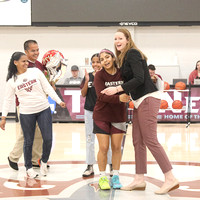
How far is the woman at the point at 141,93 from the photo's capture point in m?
4.38

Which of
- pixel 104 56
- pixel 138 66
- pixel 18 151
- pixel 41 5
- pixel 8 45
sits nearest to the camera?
pixel 138 66

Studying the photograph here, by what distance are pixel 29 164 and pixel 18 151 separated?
1.98 feet

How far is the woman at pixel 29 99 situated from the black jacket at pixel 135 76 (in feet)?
3.44

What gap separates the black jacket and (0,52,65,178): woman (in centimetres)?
105

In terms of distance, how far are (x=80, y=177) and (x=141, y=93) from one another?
58.1 inches

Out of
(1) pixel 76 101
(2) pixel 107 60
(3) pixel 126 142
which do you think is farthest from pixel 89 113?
(1) pixel 76 101

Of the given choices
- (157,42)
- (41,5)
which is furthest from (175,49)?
(41,5)

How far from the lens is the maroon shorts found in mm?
4738

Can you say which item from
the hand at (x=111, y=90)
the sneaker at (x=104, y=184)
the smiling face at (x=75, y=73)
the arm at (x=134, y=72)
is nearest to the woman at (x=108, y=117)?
the sneaker at (x=104, y=184)

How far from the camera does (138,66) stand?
14.4 ft

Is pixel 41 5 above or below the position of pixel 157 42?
above

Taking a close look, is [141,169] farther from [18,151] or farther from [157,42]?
[157,42]

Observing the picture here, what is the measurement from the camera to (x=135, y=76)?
436 cm

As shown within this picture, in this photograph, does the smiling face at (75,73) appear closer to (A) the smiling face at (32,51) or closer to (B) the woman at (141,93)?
(A) the smiling face at (32,51)
